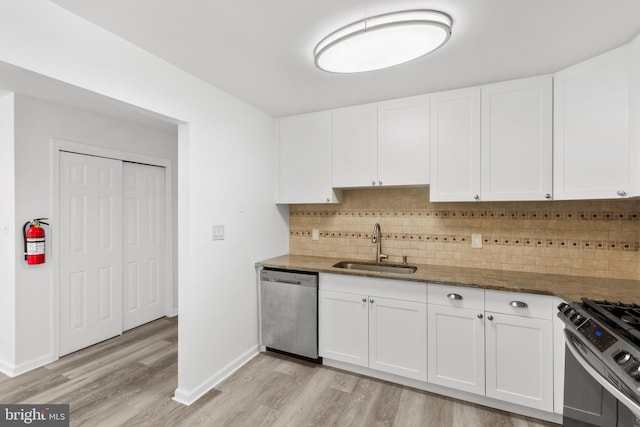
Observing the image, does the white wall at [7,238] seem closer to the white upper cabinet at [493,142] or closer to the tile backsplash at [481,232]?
the tile backsplash at [481,232]

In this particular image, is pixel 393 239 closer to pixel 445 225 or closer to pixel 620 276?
pixel 445 225

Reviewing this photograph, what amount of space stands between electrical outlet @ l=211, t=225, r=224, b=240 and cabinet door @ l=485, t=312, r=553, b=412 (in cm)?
207

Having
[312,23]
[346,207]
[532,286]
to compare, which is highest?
[312,23]

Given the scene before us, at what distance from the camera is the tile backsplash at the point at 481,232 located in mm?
2234

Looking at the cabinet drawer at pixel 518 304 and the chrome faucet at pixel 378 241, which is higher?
the chrome faucet at pixel 378 241

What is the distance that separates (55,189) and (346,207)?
109 inches

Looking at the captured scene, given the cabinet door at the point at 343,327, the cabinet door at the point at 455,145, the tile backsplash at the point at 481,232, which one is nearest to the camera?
the tile backsplash at the point at 481,232

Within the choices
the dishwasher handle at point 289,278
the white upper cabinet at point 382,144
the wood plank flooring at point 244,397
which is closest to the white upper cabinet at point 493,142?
the white upper cabinet at point 382,144

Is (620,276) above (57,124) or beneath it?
beneath

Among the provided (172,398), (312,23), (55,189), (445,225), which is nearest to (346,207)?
(445,225)

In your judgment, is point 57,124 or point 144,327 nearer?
point 57,124

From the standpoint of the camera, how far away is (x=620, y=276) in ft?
7.20

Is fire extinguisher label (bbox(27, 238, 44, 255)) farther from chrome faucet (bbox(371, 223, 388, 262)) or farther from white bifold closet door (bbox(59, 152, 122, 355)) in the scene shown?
chrome faucet (bbox(371, 223, 388, 262))

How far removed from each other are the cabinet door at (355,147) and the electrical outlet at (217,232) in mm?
1116
